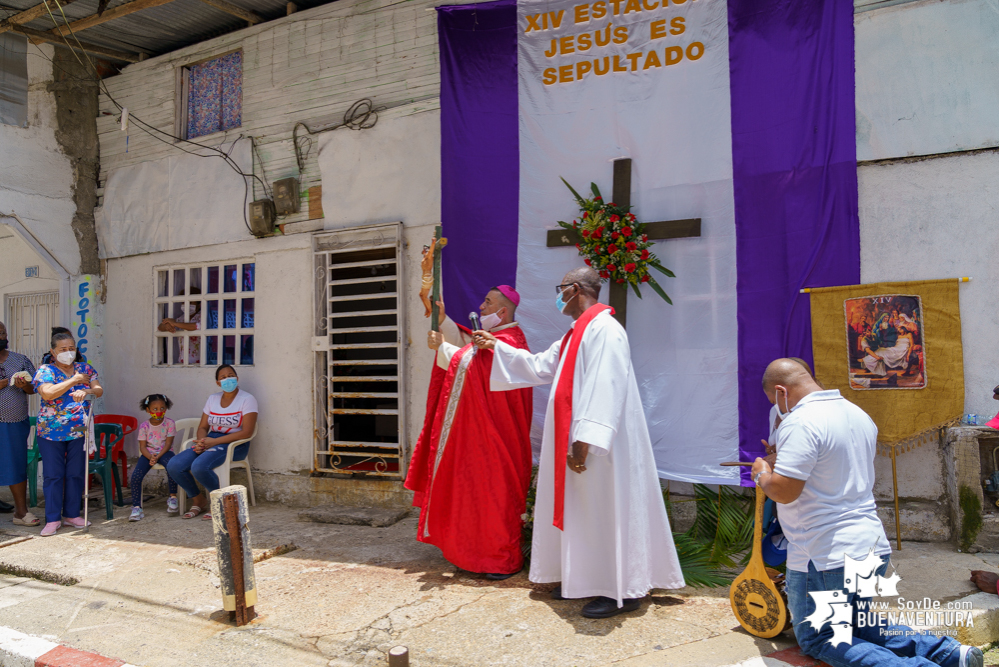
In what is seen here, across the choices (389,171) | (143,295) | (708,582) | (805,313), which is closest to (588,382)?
(708,582)

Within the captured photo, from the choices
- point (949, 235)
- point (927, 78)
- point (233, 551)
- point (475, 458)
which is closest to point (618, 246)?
point (475, 458)

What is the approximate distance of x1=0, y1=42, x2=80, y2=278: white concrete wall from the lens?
7645mm

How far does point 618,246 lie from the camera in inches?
196

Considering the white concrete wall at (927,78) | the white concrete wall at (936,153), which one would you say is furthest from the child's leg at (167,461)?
the white concrete wall at (927,78)

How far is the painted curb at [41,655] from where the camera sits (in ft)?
11.8

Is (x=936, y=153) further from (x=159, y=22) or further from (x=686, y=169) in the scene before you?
(x=159, y=22)

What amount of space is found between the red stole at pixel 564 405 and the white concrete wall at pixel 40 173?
23.1ft

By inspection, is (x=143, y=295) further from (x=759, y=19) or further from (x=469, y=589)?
(x=759, y=19)

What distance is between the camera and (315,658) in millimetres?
3484

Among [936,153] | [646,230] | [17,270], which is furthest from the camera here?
[17,270]

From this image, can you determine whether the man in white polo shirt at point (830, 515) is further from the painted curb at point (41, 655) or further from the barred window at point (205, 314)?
the barred window at point (205, 314)

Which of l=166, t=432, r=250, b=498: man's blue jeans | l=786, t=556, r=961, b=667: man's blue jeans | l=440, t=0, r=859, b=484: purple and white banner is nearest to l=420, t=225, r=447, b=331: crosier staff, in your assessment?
l=440, t=0, r=859, b=484: purple and white banner

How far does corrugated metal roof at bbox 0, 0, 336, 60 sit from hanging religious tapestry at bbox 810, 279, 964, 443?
5931 millimetres

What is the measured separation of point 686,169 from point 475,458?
265cm
